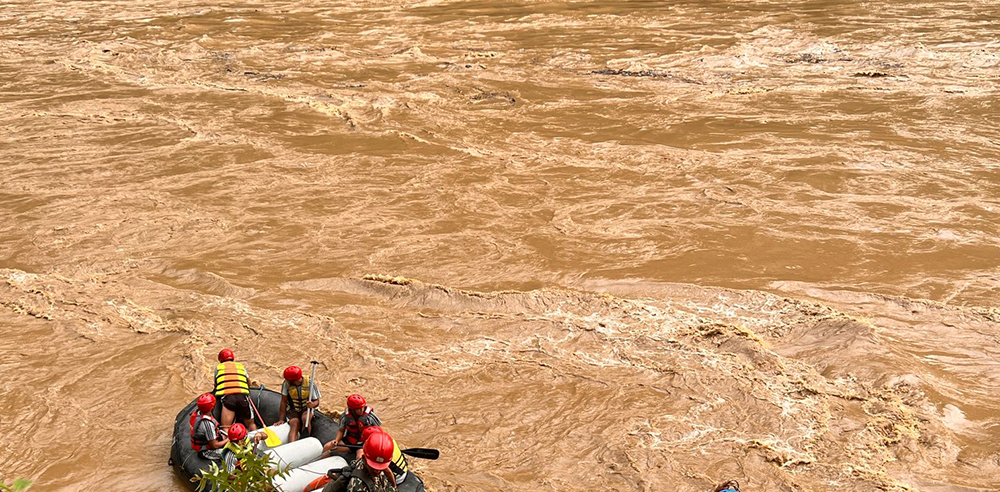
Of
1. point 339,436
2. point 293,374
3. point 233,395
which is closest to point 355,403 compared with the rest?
point 339,436

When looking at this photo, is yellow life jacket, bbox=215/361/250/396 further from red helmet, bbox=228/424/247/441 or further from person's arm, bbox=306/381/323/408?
red helmet, bbox=228/424/247/441

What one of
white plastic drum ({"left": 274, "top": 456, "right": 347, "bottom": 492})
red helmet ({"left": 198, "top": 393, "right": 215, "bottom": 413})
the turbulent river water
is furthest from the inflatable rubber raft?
the turbulent river water

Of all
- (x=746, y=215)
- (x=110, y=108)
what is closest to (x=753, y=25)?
(x=746, y=215)

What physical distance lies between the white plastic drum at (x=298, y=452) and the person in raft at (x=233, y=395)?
60cm

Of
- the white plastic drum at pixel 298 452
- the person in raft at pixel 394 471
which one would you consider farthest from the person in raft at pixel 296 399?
the person in raft at pixel 394 471

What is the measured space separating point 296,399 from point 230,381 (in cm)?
56

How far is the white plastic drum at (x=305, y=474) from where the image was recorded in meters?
5.93

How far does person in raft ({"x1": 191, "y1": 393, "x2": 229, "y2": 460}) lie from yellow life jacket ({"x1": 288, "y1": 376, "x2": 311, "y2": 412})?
23.6 inches

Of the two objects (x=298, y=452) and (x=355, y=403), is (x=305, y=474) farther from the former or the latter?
(x=355, y=403)

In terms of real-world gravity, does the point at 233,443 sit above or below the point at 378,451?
below

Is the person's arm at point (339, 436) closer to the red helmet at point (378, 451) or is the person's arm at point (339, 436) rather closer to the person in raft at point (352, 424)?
the person in raft at point (352, 424)

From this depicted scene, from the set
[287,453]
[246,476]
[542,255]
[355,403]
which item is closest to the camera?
[246,476]

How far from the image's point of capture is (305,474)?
6066 millimetres

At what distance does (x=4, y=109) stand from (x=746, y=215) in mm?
15260
